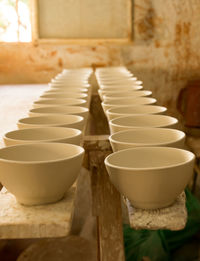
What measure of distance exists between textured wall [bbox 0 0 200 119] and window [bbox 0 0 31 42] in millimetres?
115

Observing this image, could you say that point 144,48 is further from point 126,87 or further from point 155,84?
point 126,87

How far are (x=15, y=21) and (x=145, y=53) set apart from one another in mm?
1410

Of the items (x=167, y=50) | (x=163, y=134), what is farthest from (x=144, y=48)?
(x=163, y=134)

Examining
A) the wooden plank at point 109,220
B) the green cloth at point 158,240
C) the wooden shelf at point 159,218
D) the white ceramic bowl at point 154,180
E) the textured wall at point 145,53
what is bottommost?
the green cloth at point 158,240

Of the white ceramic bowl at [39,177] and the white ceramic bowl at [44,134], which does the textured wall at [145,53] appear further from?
the white ceramic bowl at [39,177]

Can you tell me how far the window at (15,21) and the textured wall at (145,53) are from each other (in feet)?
0.38

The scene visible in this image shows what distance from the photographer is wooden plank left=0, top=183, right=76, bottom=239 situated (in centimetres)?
77

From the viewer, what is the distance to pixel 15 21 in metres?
3.75

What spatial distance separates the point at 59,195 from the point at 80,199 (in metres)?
2.25

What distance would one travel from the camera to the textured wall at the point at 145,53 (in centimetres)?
380

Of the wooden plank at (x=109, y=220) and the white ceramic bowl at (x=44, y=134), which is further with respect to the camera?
the wooden plank at (x=109, y=220)

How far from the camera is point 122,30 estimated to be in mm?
3818

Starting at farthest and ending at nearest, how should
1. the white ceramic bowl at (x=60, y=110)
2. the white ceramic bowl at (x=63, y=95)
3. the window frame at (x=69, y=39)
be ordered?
the window frame at (x=69, y=39)
the white ceramic bowl at (x=63, y=95)
the white ceramic bowl at (x=60, y=110)

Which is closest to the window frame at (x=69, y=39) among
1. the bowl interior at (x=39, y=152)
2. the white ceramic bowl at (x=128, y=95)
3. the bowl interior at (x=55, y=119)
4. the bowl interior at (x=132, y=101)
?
the white ceramic bowl at (x=128, y=95)
